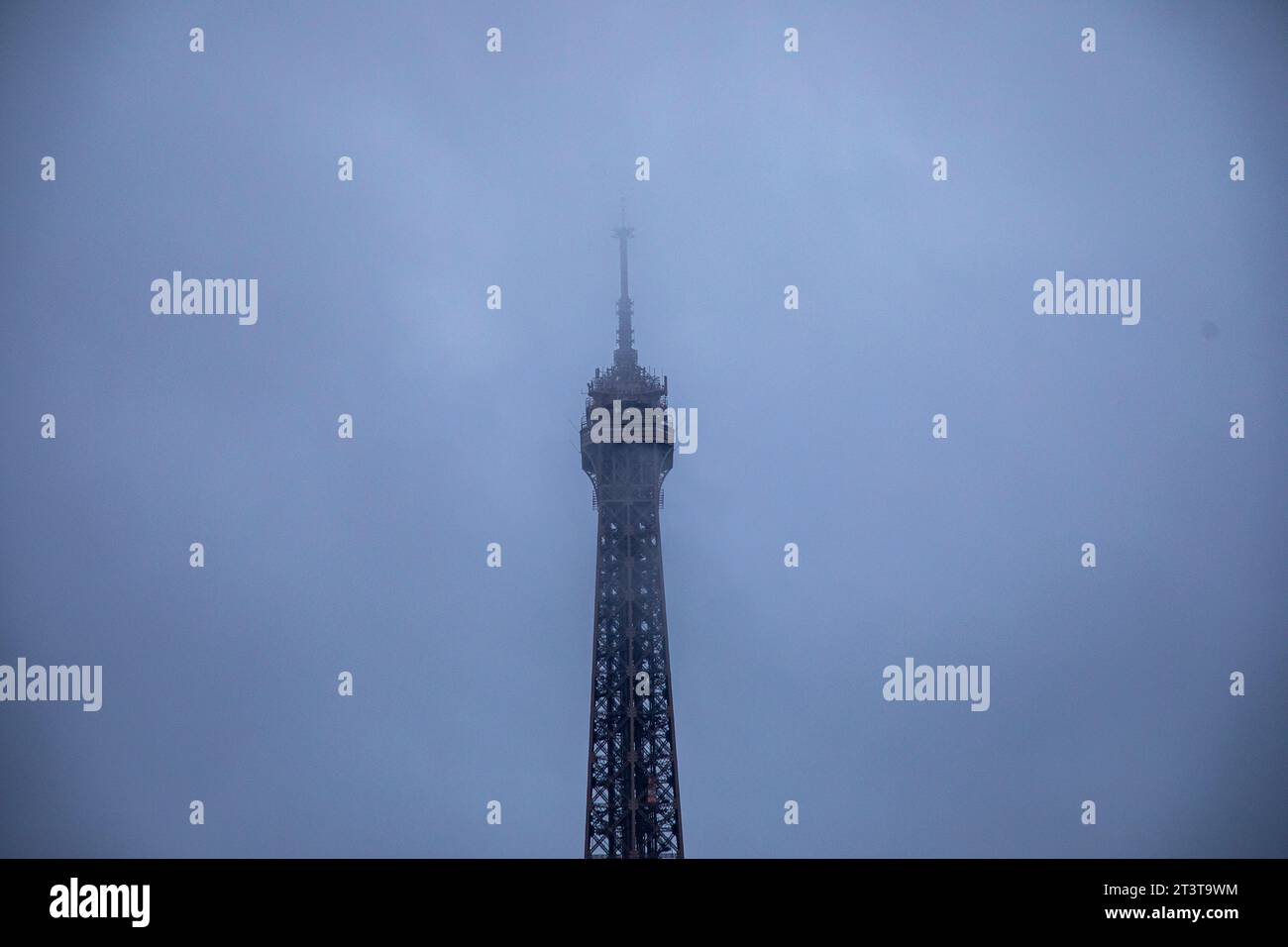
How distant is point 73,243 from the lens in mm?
76375

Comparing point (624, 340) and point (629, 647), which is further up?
point (624, 340)

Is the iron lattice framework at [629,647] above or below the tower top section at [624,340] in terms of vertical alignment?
below

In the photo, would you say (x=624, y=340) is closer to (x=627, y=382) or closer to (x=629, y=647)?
(x=627, y=382)

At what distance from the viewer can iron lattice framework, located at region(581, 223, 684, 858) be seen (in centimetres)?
4534

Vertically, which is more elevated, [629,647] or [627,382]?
[627,382]

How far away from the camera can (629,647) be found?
46.6m

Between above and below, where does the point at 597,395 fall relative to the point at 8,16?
below

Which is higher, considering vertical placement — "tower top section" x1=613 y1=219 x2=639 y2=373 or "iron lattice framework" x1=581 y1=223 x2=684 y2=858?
"tower top section" x1=613 y1=219 x2=639 y2=373

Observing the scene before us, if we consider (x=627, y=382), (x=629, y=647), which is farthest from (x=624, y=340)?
(x=629, y=647)

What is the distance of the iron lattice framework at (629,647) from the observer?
149 ft
